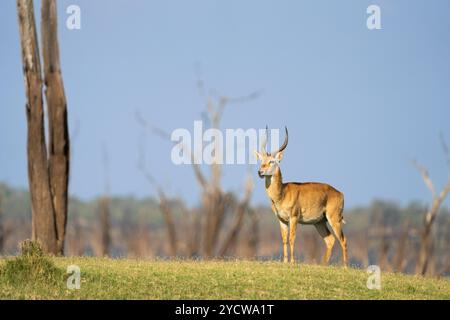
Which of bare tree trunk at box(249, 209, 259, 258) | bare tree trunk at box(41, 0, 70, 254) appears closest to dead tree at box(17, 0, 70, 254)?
bare tree trunk at box(41, 0, 70, 254)

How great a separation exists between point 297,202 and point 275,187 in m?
0.54

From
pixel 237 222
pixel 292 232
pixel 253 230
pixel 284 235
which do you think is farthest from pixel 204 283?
pixel 253 230

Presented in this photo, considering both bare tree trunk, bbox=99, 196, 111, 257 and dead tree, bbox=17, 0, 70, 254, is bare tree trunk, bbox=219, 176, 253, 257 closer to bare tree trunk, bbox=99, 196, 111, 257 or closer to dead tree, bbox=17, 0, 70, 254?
bare tree trunk, bbox=99, 196, 111, 257

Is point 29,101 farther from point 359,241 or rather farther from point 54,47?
point 359,241

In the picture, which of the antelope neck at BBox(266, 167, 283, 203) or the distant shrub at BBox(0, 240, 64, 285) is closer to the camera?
the distant shrub at BBox(0, 240, 64, 285)

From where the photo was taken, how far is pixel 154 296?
14180 mm

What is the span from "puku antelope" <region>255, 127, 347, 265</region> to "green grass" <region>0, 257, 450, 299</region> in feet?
4.71

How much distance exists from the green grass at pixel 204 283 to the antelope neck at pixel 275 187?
1.69 metres

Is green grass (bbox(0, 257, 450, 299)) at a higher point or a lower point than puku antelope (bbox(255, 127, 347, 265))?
lower

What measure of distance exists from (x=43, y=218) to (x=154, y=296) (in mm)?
8824

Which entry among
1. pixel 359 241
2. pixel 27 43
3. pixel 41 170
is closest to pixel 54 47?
pixel 27 43

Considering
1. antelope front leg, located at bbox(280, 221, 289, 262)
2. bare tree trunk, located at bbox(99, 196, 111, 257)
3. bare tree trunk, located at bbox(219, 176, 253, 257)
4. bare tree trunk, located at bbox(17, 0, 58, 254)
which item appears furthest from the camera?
bare tree trunk, located at bbox(99, 196, 111, 257)

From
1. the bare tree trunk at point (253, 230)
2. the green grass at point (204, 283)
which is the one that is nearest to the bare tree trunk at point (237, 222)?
the bare tree trunk at point (253, 230)

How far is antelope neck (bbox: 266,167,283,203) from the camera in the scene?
18625mm
